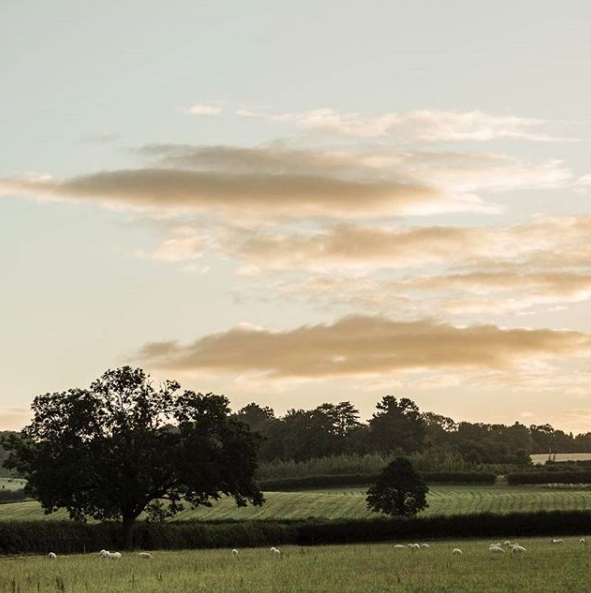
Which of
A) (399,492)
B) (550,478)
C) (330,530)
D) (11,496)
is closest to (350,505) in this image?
(399,492)

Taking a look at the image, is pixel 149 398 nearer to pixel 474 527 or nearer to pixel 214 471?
pixel 214 471

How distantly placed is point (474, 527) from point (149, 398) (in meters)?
28.3

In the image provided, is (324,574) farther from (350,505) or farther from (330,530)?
(350,505)

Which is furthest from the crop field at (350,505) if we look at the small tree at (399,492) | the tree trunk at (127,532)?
the tree trunk at (127,532)

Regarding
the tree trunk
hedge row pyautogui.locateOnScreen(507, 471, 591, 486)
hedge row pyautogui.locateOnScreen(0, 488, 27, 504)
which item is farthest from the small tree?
hedge row pyautogui.locateOnScreen(0, 488, 27, 504)

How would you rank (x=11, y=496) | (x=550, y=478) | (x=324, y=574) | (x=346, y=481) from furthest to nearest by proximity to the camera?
(x=11, y=496)
(x=346, y=481)
(x=550, y=478)
(x=324, y=574)

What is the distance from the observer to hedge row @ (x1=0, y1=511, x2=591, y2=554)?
3098 inches

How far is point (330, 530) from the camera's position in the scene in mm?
87375

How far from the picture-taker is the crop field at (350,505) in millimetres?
118062

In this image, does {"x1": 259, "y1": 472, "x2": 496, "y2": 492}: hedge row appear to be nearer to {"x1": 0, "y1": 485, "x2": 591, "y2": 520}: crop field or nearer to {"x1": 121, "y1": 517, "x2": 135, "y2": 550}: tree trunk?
{"x1": 0, "y1": 485, "x2": 591, "y2": 520}: crop field

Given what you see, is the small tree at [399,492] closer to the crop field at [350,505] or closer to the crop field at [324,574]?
the crop field at [350,505]

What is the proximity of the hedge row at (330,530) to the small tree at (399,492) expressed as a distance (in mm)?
16072

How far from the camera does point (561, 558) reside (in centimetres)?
4803

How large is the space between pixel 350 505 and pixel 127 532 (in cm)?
5160
